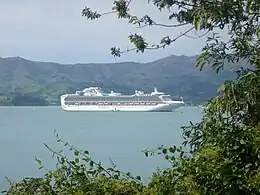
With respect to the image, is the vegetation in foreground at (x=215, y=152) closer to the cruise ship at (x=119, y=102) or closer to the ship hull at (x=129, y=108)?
the cruise ship at (x=119, y=102)

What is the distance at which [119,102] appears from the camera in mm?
55250

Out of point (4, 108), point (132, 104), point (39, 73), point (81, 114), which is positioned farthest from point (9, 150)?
point (39, 73)

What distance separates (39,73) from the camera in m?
107

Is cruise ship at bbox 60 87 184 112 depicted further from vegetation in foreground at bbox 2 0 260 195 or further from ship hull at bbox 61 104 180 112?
vegetation in foreground at bbox 2 0 260 195

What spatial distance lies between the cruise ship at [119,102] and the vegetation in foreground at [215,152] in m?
50.5

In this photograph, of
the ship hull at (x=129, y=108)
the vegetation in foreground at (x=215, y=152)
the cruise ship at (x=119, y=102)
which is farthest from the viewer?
the ship hull at (x=129, y=108)

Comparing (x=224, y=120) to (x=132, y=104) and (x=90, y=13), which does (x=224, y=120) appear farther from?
(x=132, y=104)

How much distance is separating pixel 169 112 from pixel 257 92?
54.1m

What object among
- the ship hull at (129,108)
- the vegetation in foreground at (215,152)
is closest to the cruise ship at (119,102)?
the ship hull at (129,108)

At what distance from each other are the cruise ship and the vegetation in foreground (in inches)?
1987

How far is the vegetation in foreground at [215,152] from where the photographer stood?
90.4 inches

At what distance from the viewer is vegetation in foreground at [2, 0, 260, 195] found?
7.54 ft

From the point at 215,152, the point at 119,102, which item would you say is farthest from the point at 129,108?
the point at 215,152

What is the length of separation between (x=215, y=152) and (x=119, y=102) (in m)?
52.9
